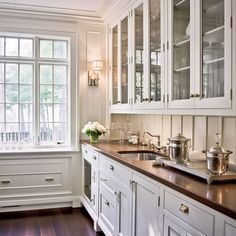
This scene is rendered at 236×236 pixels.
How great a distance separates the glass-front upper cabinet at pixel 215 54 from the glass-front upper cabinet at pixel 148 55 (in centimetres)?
60

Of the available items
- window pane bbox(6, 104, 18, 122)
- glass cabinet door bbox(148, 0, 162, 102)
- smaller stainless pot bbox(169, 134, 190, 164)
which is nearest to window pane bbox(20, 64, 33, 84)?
window pane bbox(6, 104, 18, 122)

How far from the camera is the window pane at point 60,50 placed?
4.48 m

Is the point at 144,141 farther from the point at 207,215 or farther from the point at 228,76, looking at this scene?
the point at 207,215

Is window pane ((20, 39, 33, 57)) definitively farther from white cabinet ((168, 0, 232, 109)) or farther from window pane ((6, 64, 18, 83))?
white cabinet ((168, 0, 232, 109))

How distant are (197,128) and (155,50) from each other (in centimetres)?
81

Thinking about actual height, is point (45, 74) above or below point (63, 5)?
below

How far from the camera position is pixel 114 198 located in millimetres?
2900

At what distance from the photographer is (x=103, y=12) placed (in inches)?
162

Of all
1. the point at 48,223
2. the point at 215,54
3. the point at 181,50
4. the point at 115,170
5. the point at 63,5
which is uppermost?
the point at 63,5

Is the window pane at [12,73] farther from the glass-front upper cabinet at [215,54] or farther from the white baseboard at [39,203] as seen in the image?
the glass-front upper cabinet at [215,54]

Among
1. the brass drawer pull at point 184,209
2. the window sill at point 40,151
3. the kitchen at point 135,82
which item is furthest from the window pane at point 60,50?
the brass drawer pull at point 184,209

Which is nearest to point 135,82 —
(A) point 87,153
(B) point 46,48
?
(A) point 87,153

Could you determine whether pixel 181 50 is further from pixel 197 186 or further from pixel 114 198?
pixel 114 198

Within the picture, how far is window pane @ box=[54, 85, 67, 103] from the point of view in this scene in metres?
4.48
